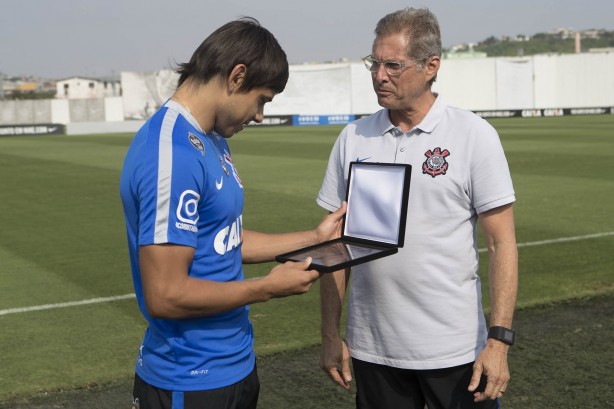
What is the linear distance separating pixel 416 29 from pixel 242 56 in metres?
0.99

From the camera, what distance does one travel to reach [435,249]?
3350mm

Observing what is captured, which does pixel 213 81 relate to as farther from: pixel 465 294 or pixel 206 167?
pixel 465 294

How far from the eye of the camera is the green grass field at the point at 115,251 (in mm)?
6570

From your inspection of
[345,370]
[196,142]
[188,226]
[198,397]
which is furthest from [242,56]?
[345,370]

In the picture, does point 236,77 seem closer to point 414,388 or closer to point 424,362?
point 424,362

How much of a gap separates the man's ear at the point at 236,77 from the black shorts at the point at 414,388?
1404mm

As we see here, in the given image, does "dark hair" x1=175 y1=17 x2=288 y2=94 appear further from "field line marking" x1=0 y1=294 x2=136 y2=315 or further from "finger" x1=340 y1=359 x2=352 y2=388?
"field line marking" x1=0 y1=294 x2=136 y2=315

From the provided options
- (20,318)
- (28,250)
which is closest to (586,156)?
(28,250)

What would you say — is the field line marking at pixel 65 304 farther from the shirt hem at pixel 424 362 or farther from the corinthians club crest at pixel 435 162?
the corinthians club crest at pixel 435 162

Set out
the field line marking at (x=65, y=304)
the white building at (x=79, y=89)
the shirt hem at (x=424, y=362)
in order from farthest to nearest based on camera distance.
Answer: the white building at (x=79, y=89), the field line marking at (x=65, y=304), the shirt hem at (x=424, y=362)

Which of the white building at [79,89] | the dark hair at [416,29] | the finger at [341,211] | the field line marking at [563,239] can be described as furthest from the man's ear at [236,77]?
the white building at [79,89]

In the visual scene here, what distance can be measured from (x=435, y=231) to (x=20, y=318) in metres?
5.25

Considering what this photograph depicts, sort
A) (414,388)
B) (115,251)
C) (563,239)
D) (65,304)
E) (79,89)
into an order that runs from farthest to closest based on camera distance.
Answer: (79,89) < (563,239) < (115,251) < (65,304) < (414,388)

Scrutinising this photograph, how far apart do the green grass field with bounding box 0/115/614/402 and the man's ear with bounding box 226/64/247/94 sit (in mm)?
3771
